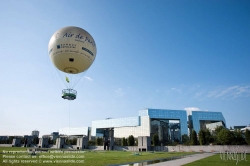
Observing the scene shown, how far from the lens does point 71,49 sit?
1934cm

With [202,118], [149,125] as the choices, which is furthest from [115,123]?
[202,118]

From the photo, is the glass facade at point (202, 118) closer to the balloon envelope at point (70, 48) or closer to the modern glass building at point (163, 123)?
the modern glass building at point (163, 123)

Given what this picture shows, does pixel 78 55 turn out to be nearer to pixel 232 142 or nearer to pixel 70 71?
pixel 70 71

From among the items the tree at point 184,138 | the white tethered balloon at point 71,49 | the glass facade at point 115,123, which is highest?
the white tethered balloon at point 71,49

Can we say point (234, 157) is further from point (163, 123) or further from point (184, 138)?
point (163, 123)

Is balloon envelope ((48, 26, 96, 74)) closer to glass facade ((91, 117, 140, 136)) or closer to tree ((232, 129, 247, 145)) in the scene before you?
tree ((232, 129, 247, 145))

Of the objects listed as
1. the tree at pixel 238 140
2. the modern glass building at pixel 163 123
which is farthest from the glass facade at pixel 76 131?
the tree at pixel 238 140

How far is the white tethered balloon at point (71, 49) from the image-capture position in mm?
19391

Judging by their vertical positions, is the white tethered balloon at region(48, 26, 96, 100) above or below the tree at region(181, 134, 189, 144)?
above

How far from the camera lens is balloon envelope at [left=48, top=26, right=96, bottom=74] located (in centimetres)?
1939

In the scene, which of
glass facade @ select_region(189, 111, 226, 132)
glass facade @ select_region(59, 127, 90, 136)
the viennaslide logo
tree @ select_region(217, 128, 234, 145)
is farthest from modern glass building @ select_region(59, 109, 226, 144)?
the viennaslide logo

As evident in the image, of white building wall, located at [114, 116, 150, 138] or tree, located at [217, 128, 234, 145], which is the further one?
white building wall, located at [114, 116, 150, 138]

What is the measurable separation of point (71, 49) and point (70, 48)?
150 mm

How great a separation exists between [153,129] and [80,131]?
76799 mm
